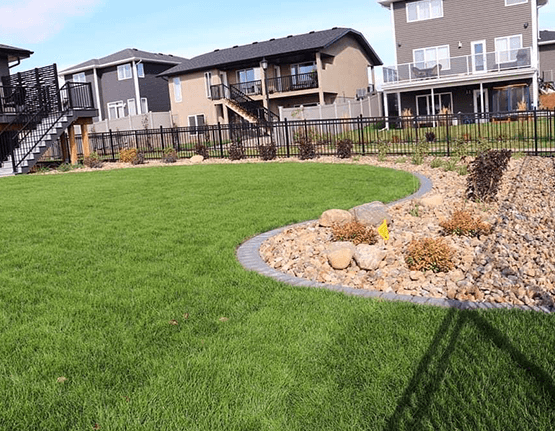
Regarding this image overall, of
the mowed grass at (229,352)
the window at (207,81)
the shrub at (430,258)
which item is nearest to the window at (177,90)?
the window at (207,81)

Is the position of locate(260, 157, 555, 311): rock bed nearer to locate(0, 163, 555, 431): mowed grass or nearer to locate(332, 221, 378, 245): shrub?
locate(332, 221, 378, 245): shrub

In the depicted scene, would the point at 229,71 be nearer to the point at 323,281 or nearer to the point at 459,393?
the point at 323,281

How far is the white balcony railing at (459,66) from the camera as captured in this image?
27.7 m

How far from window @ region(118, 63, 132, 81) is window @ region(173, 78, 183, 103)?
17.9ft

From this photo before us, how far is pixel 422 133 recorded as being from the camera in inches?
874

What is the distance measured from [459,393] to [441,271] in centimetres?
252

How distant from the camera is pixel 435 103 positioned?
1283 inches

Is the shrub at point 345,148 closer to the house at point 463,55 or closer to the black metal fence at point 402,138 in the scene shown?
the black metal fence at point 402,138

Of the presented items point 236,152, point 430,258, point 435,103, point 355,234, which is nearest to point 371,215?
point 355,234

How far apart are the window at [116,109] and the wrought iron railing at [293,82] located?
14.6m

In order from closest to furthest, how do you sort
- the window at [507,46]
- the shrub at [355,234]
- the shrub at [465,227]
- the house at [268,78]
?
1. the shrub at [355,234]
2. the shrub at [465,227]
3. the window at [507,46]
4. the house at [268,78]

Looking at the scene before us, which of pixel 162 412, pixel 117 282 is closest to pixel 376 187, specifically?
pixel 117 282

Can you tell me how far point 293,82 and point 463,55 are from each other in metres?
10.6

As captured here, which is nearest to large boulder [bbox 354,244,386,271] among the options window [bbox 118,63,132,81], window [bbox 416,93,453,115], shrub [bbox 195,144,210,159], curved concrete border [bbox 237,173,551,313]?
curved concrete border [bbox 237,173,551,313]
